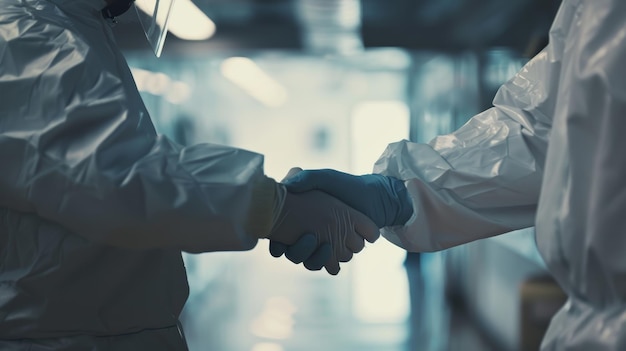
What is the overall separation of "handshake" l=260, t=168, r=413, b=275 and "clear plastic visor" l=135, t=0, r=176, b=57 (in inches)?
15.9

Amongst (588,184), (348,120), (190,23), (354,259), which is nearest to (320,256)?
(588,184)

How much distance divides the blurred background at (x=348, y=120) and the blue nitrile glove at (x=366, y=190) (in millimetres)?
1965

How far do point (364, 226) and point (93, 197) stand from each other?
548 millimetres

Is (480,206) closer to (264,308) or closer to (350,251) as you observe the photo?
(350,251)

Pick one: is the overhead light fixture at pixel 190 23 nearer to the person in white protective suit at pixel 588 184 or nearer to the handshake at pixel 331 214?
the handshake at pixel 331 214

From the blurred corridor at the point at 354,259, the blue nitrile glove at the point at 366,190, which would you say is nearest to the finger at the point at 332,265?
the blue nitrile glove at the point at 366,190

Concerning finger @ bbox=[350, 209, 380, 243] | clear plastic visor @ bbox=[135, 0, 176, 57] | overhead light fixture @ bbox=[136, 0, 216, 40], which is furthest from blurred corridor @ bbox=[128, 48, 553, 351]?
clear plastic visor @ bbox=[135, 0, 176, 57]

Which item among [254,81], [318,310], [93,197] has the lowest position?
[318,310]

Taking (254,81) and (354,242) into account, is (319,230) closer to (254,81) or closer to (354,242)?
(354,242)

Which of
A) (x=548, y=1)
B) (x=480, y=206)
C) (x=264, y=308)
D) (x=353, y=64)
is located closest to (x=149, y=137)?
(x=480, y=206)

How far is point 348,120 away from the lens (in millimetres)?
9906

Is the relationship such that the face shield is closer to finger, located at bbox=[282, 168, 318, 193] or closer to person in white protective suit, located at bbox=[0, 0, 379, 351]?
person in white protective suit, located at bbox=[0, 0, 379, 351]

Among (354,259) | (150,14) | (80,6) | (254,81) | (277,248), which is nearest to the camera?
(80,6)

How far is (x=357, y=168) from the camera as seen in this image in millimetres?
9844
